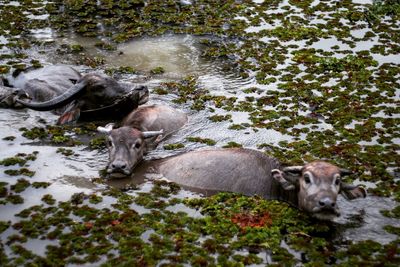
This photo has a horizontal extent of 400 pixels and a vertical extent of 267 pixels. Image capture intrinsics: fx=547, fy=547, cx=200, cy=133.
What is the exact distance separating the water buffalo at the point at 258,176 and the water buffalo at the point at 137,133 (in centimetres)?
31

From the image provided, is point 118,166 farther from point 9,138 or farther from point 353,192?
point 353,192

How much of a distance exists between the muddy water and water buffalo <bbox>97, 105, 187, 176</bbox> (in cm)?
26

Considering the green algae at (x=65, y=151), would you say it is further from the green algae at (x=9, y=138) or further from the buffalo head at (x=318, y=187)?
the buffalo head at (x=318, y=187)

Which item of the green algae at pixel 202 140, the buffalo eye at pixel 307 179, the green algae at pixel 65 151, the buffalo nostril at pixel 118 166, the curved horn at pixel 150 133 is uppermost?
the buffalo eye at pixel 307 179

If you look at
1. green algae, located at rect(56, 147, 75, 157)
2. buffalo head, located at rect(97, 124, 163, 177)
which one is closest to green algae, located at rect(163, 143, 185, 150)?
buffalo head, located at rect(97, 124, 163, 177)

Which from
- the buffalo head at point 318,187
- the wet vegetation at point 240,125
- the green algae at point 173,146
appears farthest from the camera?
the green algae at point 173,146

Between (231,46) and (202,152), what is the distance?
300 inches

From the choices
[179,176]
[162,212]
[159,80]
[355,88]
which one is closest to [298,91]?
[355,88]

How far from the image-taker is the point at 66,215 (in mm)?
9359

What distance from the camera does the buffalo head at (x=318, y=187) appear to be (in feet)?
28.3

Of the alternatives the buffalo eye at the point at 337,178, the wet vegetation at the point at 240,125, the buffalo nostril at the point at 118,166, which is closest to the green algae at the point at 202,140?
the wet vegetation at the point at 240,125

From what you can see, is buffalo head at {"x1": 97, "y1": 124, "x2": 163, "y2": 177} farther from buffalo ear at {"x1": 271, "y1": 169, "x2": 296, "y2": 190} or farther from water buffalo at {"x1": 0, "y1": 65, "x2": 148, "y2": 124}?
buffalo ear at {"x1": 271, "y1": 169, "x2": 296, "y2": 190}

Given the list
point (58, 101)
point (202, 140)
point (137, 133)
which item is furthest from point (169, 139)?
point (58, 101)

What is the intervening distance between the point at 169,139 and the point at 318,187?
443 centimetres
